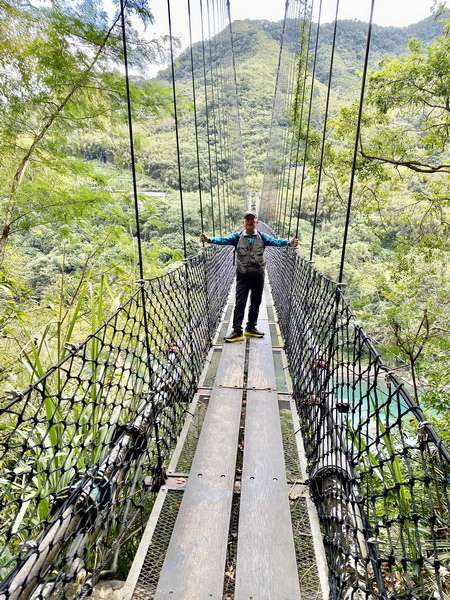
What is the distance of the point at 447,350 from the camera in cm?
329

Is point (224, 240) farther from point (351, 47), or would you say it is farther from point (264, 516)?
point (351, 47)

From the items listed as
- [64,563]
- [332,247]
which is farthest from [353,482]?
[332,247]

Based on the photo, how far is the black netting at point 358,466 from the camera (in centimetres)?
60

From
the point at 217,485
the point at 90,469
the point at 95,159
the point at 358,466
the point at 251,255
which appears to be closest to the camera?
the point at 90,469

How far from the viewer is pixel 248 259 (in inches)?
82.7

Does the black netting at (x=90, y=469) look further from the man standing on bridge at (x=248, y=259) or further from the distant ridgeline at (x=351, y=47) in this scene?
the distant ridgeline at (x=351, y=47)

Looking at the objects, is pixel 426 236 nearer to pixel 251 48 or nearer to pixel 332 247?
pixel 332 247

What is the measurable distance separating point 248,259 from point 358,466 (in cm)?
130

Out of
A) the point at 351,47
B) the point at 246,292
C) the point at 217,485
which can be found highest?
the point at 351,47

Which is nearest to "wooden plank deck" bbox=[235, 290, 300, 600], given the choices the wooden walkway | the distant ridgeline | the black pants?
A: the wooden walkway

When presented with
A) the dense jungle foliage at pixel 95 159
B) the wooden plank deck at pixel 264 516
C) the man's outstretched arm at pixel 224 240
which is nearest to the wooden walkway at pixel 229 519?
the wooden plank deck at pixel 264 516

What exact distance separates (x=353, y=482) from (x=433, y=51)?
4.36 m

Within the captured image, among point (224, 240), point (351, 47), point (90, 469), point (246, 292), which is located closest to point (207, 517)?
point (90, 469)

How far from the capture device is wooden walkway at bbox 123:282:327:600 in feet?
2.84
